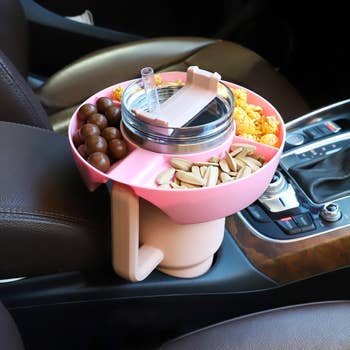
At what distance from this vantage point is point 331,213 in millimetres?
870

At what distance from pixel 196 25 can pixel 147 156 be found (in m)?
1.10

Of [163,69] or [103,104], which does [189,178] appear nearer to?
[103,104]

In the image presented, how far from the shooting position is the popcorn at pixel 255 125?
0.75 m

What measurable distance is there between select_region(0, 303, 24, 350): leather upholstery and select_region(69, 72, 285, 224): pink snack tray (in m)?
0.17

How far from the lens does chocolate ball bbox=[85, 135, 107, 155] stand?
0.71 m

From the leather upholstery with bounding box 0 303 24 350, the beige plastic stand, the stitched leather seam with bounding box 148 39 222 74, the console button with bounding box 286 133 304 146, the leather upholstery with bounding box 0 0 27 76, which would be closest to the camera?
the leather upholstery with bounding box 0 303 24 350

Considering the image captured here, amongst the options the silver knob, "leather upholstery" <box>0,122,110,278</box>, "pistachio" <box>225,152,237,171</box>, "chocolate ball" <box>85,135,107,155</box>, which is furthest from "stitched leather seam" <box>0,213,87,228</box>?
the silver knob

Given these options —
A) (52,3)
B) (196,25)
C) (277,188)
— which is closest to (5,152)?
(277,188)

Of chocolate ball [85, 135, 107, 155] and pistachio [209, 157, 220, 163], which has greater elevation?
pistachio [209, 157, 220, 163]

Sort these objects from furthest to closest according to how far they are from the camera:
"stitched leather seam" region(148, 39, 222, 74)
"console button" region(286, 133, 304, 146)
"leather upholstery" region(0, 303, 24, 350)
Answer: "stitched leather seam" region(148, 39, 222, 74) < "console button" region(286, 133, 304, 146) < "leather upholstery" region(0, 303, 24, 350)

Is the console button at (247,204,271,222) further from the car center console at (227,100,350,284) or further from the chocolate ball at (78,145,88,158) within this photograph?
the chocolate ball at (78,145,88,158)

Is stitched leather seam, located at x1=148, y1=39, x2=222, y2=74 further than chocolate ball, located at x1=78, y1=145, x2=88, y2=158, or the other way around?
stitched leather seam, located at x1=148, y1=39, x2=222, y2=74

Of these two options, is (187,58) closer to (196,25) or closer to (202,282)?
(196,25)

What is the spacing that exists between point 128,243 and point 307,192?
32 cm
